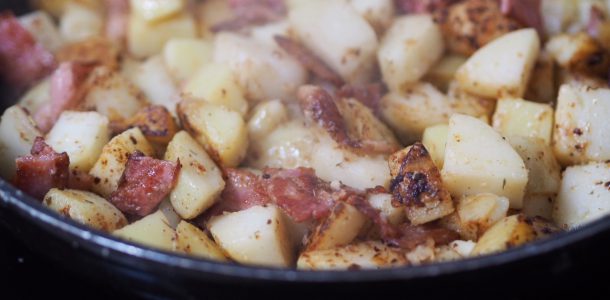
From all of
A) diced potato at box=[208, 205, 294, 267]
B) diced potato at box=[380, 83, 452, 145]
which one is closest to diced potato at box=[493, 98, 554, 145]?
diced potato at box=[380, 83, 452, 145]

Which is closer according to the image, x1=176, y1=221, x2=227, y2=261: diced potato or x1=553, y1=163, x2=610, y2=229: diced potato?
x1=176, y1=221, x2=227, y2=261: diced potato

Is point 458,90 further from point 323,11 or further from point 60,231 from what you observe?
point 60,231

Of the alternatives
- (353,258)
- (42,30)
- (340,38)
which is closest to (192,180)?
(353,258)

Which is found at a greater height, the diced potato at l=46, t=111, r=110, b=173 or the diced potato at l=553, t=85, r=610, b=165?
the diced potato at l=553, t=85, r=610, b=165

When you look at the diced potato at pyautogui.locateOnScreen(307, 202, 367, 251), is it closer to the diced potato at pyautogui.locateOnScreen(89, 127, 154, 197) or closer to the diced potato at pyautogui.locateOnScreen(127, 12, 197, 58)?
the diced potato at pyautogui.locateOnScreen(89, 127, 154, 197)

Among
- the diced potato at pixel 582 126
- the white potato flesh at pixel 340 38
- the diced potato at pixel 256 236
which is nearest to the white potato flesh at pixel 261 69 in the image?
the white potato flesh at pixel 340 38

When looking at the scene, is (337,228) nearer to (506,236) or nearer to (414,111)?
(506,236)
